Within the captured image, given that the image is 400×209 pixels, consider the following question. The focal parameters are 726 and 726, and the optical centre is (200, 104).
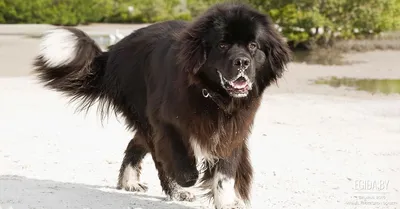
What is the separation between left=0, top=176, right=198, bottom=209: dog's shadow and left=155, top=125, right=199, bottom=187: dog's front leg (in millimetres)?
353

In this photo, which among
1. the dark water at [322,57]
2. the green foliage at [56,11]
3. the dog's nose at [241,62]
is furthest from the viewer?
the green foliage at [56,11]

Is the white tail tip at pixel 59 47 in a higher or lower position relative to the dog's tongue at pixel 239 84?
lower

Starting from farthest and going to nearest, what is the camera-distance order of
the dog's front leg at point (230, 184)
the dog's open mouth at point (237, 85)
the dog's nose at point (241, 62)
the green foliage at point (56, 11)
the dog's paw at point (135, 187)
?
the green foliage at point (56, 11) → the dog's paw at point (135, 187) → the dog's front leg at point (230, 184) → the dog's open mouth at point (237, 85) → the dog's nose at point (241, 62)

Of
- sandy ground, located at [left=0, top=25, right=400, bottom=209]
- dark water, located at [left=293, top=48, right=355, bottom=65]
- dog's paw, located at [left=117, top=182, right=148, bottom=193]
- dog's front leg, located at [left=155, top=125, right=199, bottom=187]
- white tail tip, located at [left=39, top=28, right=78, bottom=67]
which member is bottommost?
dark water, located at [left=293, top=48, right=355, bottom=65]

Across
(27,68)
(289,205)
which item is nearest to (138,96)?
(289,205)

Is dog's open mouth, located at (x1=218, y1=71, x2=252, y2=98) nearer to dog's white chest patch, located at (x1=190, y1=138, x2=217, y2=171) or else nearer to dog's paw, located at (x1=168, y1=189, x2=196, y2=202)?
dog's white chest patch, located at (x1=190, y1=138, x2=217, y2=171)

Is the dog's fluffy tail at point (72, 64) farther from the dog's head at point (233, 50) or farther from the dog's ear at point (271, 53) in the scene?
the dog's ear at point (271, 53)

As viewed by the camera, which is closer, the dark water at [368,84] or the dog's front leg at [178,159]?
the dog's front leg at [178,159]

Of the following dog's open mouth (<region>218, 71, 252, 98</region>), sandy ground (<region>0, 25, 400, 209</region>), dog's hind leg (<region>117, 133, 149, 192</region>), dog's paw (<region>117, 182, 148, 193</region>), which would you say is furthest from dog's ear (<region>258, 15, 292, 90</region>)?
dog's paw (<region>117, 182, 148, 193</region>)

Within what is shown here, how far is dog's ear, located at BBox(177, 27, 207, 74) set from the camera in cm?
526

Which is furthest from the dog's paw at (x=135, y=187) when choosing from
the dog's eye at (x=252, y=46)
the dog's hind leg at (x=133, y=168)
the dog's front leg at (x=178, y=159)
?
the dog's eye at (x=252, y=46)

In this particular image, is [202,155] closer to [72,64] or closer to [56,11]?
[72,64]

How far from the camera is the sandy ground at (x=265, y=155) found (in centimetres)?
609

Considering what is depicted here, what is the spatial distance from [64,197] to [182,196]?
1.02 m
